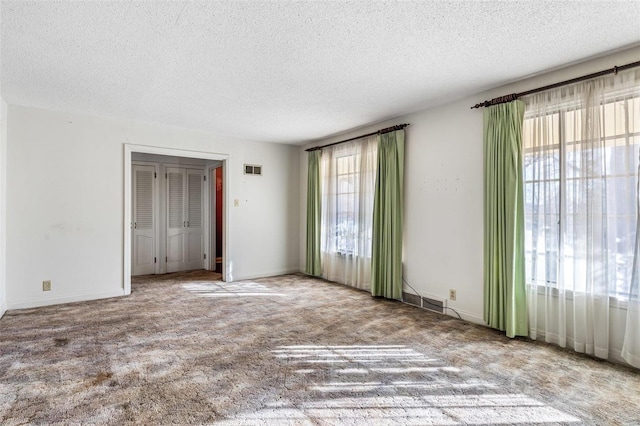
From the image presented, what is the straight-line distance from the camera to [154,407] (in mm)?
2010

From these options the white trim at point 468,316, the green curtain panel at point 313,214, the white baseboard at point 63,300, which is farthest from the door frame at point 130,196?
the white trim at point 468,316

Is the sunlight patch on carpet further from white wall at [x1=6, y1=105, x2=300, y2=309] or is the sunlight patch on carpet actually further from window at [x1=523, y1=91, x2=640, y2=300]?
window at [x1=523, y1=91, x2=640, y2=300]

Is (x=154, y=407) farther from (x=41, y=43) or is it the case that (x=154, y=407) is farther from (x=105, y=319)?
(x=41, y=43)

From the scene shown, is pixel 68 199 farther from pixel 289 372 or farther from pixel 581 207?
pixel 581 207

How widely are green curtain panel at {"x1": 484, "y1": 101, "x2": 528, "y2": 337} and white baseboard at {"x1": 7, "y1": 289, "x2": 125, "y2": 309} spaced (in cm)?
475

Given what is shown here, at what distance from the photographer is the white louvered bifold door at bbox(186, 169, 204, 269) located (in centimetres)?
707

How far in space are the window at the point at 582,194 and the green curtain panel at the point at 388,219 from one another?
60.7 inches

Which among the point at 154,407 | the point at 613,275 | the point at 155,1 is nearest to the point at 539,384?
the point at 613,275

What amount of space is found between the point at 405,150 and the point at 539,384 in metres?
2.96

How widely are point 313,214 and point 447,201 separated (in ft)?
8.62

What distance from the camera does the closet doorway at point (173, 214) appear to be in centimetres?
651

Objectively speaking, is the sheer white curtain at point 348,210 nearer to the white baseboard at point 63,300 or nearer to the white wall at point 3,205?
the white baseboard at point 63,300

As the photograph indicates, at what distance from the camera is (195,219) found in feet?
23.5

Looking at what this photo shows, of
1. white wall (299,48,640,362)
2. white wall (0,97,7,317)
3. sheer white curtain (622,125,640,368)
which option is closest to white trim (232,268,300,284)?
white wall (299,48,640,362)
